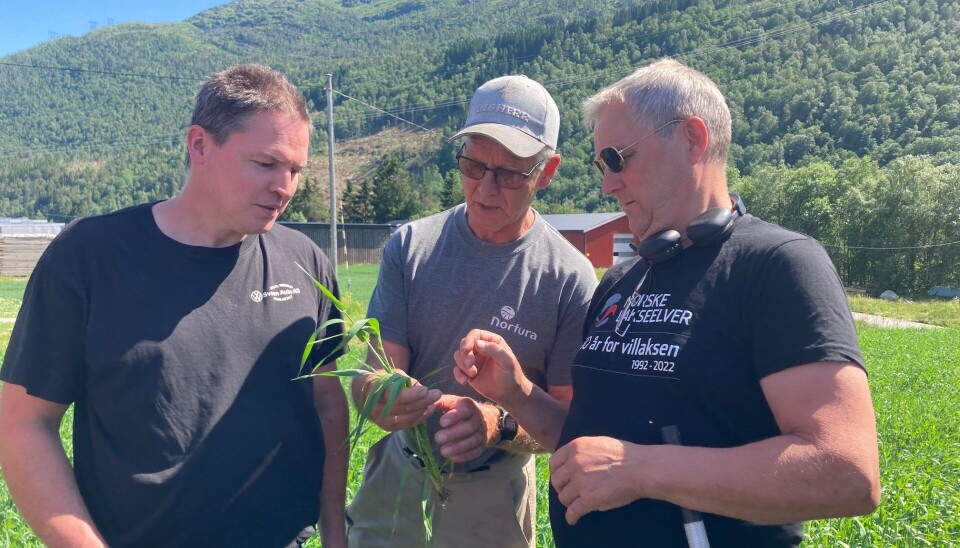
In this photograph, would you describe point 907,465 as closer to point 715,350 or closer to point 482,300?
point 482,300

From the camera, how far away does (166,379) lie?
2.53m

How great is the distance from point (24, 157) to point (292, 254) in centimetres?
18808

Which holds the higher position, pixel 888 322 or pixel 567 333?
pixel 567 333

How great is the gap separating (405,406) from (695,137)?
4.44 feet

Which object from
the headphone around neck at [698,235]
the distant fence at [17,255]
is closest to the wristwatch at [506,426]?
the headphone around neck at [698,235]

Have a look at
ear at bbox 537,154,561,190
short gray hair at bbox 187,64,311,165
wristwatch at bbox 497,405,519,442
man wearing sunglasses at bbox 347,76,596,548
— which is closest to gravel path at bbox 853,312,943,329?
ear at bbox 537,154,561,190

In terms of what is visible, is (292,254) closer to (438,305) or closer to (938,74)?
(438,305)

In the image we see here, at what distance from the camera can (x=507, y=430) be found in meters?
3.22

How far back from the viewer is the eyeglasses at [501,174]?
3227mm

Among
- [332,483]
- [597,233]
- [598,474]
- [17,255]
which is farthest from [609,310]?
[597,233]

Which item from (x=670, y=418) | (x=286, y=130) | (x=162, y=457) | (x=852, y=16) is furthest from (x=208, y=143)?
(x=852, y=16)

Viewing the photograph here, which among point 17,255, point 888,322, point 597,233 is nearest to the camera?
point 888,322

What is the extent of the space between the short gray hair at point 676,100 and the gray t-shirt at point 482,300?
91cm

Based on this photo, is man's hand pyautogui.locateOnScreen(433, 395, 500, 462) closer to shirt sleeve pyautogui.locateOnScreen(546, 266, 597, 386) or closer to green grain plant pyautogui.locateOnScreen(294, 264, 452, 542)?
→ green grain plant pyautogui.locateOnScreen(294, 264, 452, 542)
